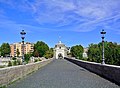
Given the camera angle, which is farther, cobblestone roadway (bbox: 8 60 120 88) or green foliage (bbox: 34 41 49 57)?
green foliage (bbox: 34 41 49 57)

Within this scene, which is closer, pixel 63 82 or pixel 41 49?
pixel 63 82

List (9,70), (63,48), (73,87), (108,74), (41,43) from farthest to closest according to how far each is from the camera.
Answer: (41,43) < (63,48) < (108,74) < (9,70) < (73,87)

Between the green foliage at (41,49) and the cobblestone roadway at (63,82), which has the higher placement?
the green foliage at (41,49)

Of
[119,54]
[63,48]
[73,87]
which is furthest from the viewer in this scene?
[63,48]

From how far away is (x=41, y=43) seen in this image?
169m

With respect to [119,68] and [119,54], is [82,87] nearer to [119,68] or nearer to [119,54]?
[119,68]

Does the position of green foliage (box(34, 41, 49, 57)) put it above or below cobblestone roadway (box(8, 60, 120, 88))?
above

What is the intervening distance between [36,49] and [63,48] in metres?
17.5

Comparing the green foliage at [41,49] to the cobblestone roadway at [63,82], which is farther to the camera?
the green foliage at [41,49]

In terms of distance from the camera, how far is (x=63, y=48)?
157125mm

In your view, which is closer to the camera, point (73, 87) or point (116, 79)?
point (73, 87)

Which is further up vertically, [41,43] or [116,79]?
[41,43]

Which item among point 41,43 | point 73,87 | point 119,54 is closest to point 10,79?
point 73,87

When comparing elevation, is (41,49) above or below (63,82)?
above
